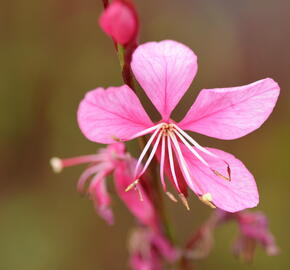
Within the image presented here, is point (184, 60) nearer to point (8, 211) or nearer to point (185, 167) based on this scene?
point (185, 167)

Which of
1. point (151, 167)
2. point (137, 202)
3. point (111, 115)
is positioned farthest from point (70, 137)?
point (111, 115)

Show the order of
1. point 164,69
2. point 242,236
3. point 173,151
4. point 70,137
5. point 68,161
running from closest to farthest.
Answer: point 164,69 → point 173,151 → point 68,161 → point 242,236 → point 70,137

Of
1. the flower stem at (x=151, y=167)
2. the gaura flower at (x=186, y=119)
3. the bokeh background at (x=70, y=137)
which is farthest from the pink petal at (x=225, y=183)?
the bokeh background at (x=70, y=137)

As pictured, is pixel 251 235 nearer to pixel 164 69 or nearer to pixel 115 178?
pixel 115 178

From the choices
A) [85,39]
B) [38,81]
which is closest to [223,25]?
[85,39]

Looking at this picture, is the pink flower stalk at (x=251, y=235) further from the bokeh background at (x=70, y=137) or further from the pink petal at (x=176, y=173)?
the bokeh background at (x=70, y=137)

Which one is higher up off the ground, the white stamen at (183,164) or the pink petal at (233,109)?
the pink petal at (233,109)

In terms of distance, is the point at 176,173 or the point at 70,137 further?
the point at 70,137

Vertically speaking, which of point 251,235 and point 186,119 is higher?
point 186,119
